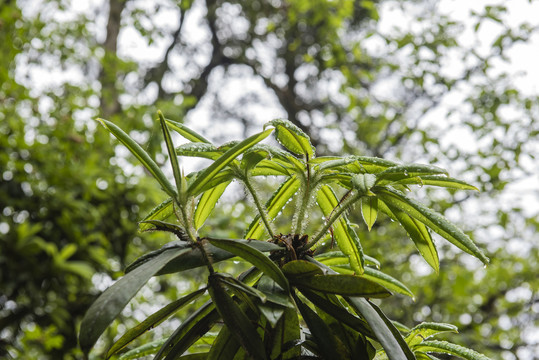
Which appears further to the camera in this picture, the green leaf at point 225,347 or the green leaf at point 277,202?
the green leaf at point 277,202

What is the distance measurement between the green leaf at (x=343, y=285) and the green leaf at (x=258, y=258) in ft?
0.14

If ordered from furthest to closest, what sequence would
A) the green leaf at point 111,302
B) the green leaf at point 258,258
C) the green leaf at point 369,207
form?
the green leaf at point 369,207 < the green leaf at point 258,258 < the green leaf at point 111,302

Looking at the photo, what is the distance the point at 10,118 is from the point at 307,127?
2266 millimetres

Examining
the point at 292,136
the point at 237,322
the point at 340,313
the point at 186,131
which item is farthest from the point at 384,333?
the point at 186,131

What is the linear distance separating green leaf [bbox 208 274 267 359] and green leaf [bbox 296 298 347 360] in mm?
78

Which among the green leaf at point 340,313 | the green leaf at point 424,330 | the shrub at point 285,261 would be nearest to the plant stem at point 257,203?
the shrub at point 285,261

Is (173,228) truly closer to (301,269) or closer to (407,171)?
(301,269)

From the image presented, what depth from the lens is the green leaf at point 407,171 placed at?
1.80ft

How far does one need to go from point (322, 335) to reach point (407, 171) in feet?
0.74

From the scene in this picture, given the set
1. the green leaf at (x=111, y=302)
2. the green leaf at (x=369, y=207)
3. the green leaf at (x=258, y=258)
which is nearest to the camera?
the green leaf at (x=111, y=302)

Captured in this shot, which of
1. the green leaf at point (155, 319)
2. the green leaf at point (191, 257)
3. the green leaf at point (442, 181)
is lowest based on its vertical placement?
the green leaf at point (155, 319)

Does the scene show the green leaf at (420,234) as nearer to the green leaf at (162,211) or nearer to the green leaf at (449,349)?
the green leaf at (449,349)

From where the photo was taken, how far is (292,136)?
603mm

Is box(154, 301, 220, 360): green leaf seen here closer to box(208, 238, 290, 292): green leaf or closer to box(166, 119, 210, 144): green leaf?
box(208, 238, 290, 292): green leaf
